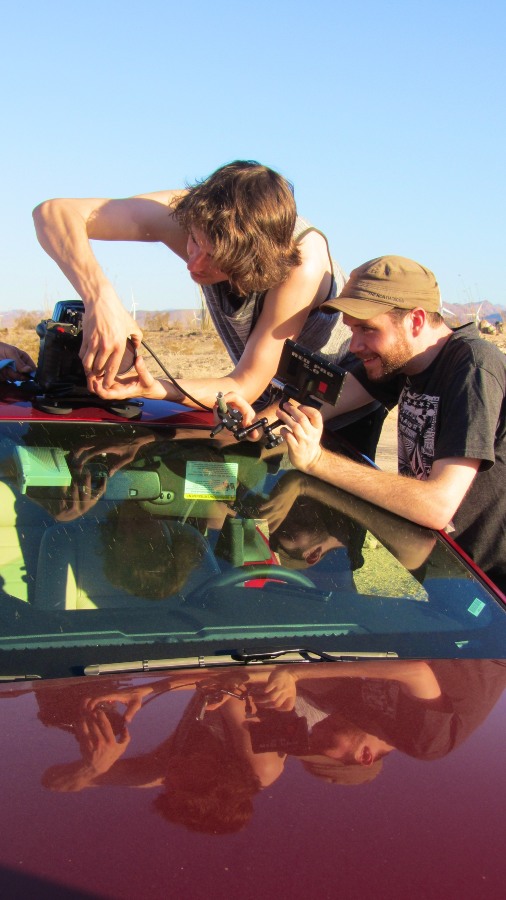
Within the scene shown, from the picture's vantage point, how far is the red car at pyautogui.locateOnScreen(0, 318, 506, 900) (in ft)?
4.36

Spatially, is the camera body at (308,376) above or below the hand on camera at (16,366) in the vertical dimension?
above

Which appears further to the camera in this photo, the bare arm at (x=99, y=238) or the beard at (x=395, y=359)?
the beard at (x=395, y=359)

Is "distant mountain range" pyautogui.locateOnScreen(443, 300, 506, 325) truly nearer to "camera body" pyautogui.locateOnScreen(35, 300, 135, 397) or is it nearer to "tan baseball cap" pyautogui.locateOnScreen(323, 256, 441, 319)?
"tan baseball cap" pyautogui.locateOnScreen(323, 256, 441, 319)

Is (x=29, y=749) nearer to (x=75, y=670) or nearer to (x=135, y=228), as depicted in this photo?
(x=75, y=670)

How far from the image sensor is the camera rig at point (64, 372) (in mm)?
2805

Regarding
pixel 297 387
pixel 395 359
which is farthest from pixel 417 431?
pixel 297 387

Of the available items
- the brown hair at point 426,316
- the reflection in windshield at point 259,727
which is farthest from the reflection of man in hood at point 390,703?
the brown hair at point 426,316

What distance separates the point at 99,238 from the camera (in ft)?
10.7

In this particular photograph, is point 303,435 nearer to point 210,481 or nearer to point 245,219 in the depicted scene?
point 210,481

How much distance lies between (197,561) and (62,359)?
81 centimetres

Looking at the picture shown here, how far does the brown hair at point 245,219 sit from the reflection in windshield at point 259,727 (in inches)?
54.2

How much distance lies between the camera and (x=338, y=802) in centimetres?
147

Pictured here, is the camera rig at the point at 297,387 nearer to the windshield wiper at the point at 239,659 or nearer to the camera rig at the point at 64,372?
the camera rig at the point at 64,372

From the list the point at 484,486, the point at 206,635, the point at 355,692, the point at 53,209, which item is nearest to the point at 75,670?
the point at 206,635
